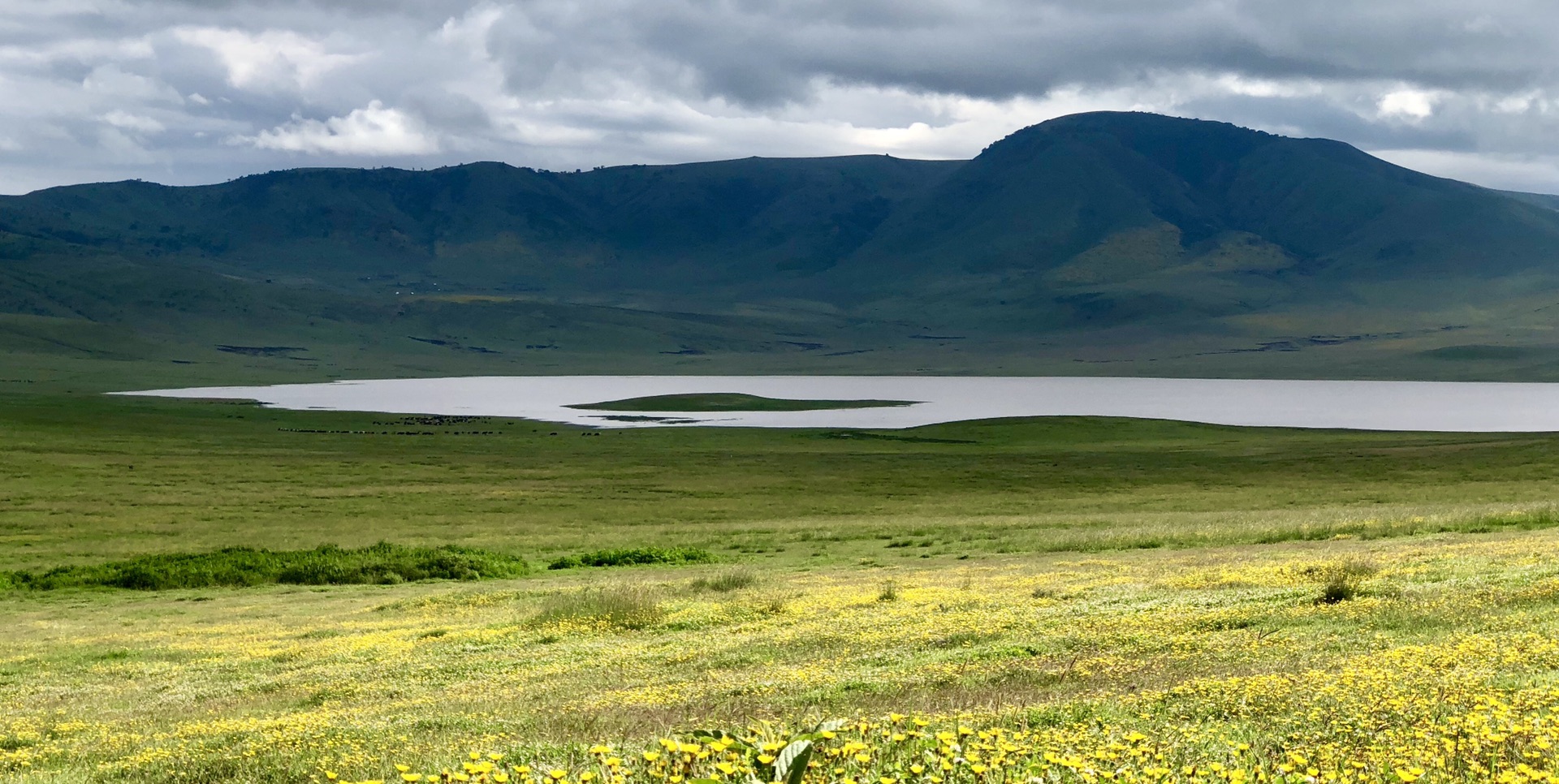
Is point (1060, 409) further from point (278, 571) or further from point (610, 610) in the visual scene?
point (610, 610)

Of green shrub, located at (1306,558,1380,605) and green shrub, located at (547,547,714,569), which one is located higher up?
green shrub, located at (1306,558,1380,605)

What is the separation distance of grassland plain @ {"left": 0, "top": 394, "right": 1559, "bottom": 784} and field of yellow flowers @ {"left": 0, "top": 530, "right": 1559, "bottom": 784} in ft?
0.26

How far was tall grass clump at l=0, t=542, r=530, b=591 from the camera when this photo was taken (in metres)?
40.8

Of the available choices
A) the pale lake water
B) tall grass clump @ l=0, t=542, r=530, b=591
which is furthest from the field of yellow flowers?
the pale lake water

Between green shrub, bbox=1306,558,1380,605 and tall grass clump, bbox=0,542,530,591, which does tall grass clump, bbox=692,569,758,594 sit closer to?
tall grass clump, bbox=0,542,530,591

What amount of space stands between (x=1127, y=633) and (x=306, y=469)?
79.7 m

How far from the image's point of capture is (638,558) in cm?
4344

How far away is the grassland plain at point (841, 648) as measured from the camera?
938 centimetres

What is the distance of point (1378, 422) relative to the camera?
138125mm

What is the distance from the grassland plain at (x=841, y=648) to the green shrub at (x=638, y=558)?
1.06 meters

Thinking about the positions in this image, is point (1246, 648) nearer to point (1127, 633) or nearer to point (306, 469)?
point (1127, 633)

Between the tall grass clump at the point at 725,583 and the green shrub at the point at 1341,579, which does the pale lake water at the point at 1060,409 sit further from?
the green shrub at the point at 1341,579

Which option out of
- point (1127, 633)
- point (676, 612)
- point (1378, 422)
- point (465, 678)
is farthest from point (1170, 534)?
point (1378, 422)

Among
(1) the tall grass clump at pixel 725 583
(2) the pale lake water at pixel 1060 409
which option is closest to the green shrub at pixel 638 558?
(1) the tall grass clump at pixel 725 583
